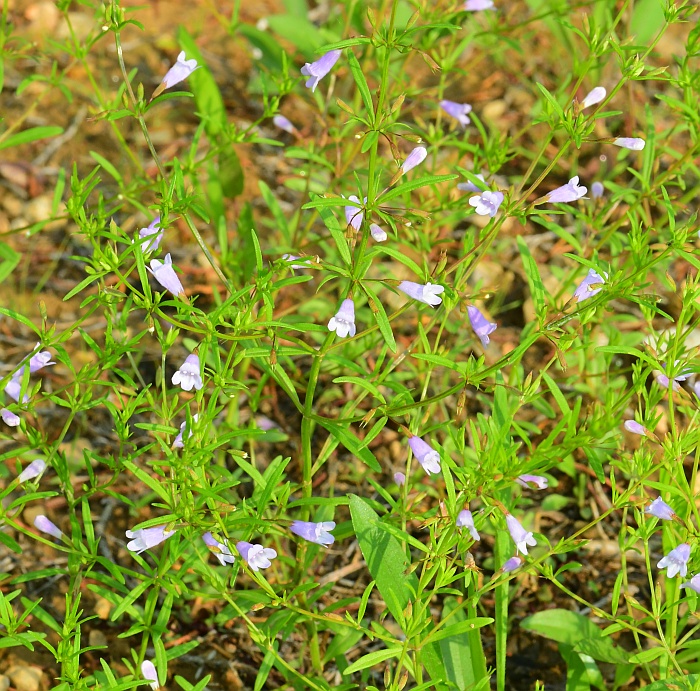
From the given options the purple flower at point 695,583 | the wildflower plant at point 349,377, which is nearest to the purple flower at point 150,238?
the wildflower plant at point 349,377

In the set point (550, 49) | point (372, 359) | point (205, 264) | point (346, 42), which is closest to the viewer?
point (346, 42)

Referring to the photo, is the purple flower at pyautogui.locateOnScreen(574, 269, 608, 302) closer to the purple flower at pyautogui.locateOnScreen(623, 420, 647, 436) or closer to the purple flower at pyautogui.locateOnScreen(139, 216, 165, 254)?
the purple flower at pyautogui.locateOnScreen(623, 420, 647, 436)

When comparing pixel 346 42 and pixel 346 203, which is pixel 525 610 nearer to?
pixel 346 203

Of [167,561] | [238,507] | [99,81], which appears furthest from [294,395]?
[99,81]

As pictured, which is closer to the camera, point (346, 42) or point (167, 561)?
point (346, 42)

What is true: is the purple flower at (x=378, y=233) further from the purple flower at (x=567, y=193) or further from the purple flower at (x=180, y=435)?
the purple flower at (x=180, y=435)

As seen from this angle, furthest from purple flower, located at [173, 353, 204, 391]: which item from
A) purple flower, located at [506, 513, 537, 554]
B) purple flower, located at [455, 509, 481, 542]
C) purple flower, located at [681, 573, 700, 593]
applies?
purple flower, located at [681, 573, 700, 593]
